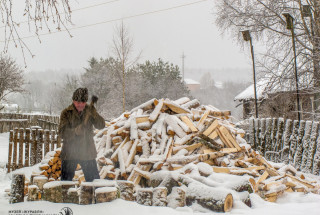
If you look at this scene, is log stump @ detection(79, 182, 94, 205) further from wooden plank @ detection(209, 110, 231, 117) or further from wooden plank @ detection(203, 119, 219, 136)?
wooden plank @ detection(209, 110, 231, 117)

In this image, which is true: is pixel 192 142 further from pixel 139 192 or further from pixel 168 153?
pixel 139 192

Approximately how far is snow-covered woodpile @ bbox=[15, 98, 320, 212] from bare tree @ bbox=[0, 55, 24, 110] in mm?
13624

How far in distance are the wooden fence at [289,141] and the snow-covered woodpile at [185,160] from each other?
112 cm

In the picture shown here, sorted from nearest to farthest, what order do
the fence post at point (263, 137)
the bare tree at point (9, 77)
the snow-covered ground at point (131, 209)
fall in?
1. the snow-covered ground at point (131, 209)
2. the fence post at point (263, 137)
3. the bare tree at point (9, 77)

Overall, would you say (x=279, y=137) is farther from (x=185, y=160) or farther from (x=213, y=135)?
(x=185, y=160)

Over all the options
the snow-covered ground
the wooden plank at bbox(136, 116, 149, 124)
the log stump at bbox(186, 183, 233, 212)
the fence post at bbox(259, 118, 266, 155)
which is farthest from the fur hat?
→ the fence post at bbox(259, 118, 266, 155)

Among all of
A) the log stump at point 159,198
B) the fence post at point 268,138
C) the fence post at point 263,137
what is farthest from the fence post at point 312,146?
the log stump at point 159,198

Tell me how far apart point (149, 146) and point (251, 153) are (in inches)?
92.3

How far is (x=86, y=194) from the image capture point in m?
3.30

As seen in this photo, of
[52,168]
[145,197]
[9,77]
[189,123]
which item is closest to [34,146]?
[52,168]

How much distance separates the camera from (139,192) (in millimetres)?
3438

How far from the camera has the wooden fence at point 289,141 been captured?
7123mm

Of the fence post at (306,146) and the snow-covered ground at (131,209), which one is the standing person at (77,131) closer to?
the snow-covered ground at (131,209)

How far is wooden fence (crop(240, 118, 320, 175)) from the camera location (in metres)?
7.12
